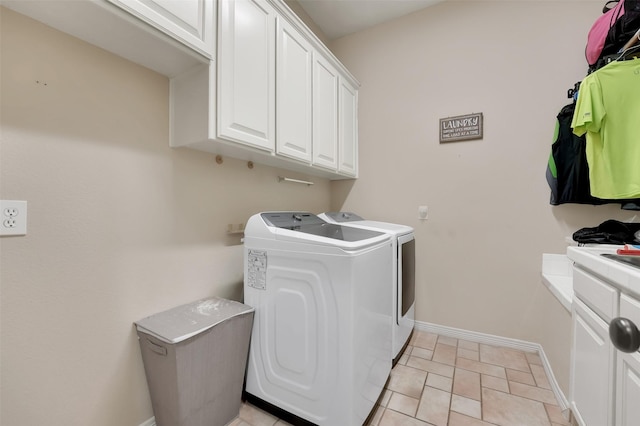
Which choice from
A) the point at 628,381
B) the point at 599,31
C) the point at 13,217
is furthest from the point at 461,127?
the point at 13,217

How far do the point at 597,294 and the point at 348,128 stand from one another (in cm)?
Result: 212

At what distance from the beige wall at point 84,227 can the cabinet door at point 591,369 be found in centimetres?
186

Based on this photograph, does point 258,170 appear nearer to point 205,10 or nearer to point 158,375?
point 205,10

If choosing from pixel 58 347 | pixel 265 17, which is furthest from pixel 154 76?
pixel 58 347

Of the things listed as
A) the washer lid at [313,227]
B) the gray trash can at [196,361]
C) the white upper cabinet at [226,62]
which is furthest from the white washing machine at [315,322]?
the white upper cabinet at [226,62]

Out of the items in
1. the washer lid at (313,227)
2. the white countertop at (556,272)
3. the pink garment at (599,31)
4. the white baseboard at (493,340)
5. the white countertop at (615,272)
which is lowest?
the white baseboard at (493,340)

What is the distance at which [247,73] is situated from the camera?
4.56 ft

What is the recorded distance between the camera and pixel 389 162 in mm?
2570

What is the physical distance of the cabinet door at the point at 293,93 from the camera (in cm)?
164

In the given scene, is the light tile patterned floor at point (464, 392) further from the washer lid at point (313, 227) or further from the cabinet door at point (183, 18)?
the cabinet door at point (183, 18)

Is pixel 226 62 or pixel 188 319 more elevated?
pixel 226 62

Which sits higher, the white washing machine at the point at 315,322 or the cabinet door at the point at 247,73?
the cabinet door at the point at 247,73

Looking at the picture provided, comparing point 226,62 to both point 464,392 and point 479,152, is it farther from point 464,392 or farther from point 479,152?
point 464,392

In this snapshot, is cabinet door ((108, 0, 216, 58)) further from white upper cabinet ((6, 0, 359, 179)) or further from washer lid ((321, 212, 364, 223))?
washer lid ((321, 212, 364, 223))
